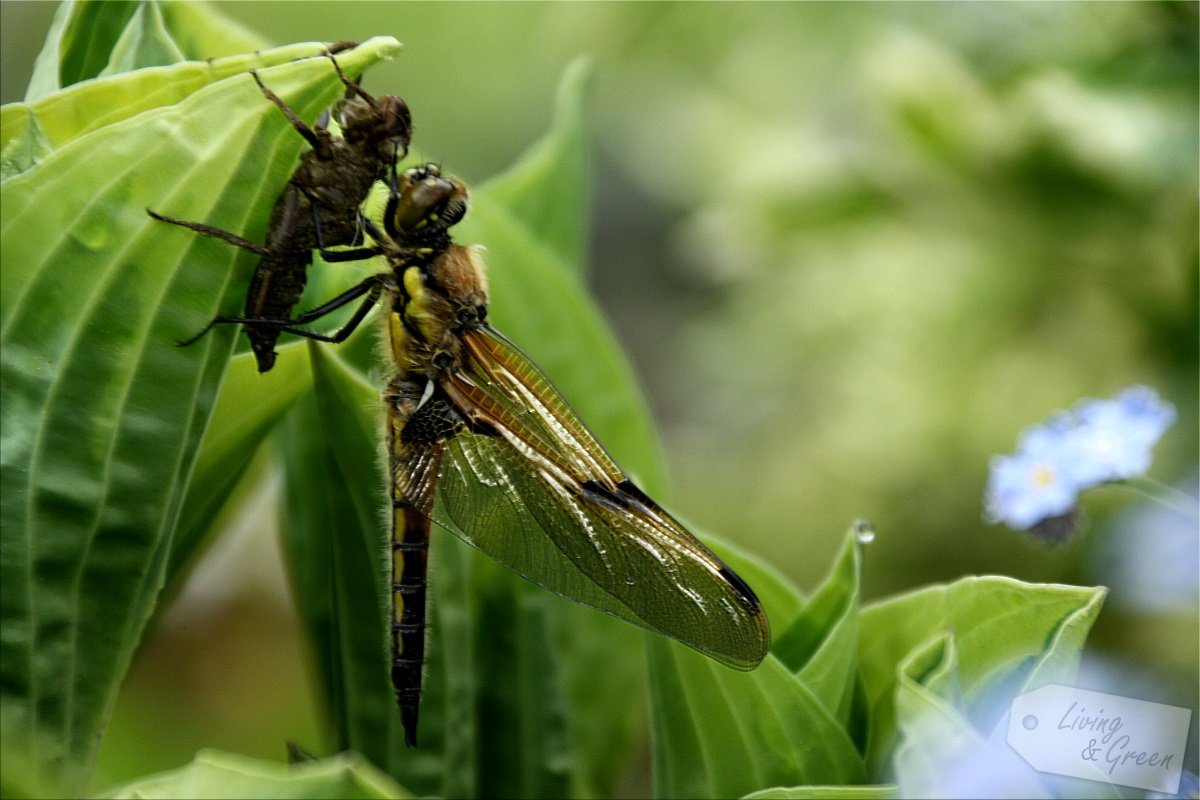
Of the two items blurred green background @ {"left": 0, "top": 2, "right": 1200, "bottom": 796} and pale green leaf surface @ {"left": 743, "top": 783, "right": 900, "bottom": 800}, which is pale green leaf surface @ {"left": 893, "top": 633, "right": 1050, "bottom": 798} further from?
blurred green background @ {"left": 0, "top": 2, "right": 1200, "bottom": 796}

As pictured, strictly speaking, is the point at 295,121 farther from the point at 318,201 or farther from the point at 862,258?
the point at 862,258

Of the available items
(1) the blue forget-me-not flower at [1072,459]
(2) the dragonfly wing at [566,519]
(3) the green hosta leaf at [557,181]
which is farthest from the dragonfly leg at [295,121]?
(1) the blue forget-me-not flower at [1072,459]

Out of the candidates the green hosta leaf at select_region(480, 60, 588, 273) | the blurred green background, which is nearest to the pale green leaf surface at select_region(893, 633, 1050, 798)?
the blurred green background

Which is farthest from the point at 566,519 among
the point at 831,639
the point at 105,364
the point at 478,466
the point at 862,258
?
the point at 862,258

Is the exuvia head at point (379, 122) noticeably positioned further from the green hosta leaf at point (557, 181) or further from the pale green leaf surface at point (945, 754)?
the pale green leaf surface at point (945, 754)

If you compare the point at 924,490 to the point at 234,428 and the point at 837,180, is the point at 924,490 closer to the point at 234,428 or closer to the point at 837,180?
the point at 837,180
